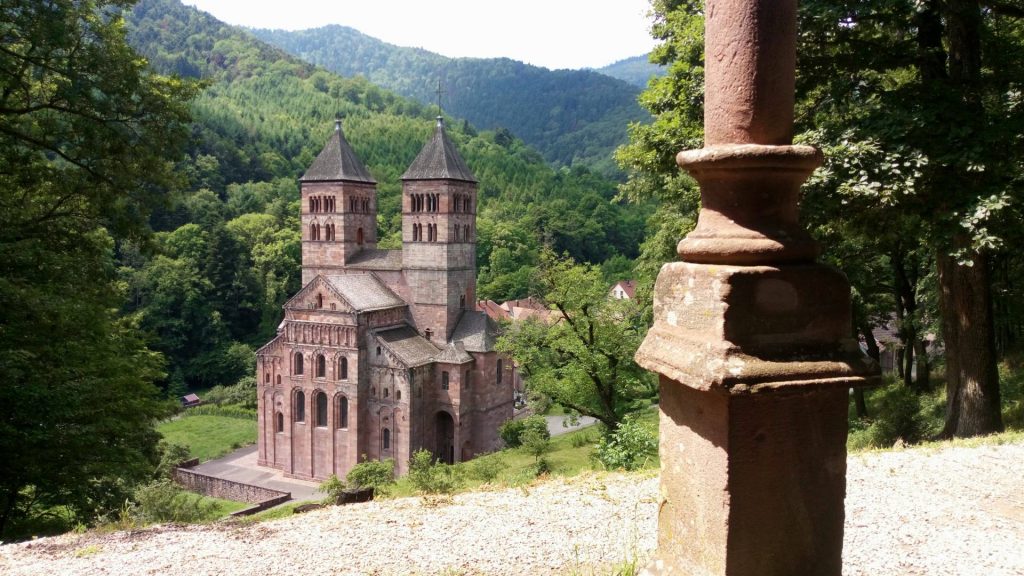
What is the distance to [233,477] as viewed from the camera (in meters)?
37.2

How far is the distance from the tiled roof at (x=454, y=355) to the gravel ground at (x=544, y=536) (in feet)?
87.2

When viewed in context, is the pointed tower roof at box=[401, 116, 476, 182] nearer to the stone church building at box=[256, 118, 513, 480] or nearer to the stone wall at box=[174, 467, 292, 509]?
the stone church building at box=[256, 118, 513, 480]

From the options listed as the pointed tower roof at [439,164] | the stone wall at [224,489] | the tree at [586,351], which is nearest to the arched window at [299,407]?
the stone wall at [224,489]

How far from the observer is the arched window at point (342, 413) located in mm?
36406

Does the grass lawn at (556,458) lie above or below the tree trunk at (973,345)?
→ below

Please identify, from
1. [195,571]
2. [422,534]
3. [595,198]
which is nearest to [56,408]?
[195,571]

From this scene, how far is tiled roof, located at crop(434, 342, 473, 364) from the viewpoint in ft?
118

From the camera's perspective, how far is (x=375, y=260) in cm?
4009

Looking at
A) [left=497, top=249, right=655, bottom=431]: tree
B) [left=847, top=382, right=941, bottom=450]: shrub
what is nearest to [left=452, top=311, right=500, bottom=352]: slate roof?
[left=497, top=249, right=655, bottom=431]: tree

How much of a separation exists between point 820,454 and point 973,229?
7255 mm

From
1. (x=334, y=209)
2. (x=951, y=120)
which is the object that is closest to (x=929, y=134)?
(x=951, y=120)

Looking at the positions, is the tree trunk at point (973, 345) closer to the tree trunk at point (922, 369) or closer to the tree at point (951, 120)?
the tree at point (951, 120)

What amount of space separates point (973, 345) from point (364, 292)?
2982 centimetres

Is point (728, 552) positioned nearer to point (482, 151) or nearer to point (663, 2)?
point (663, 2)
